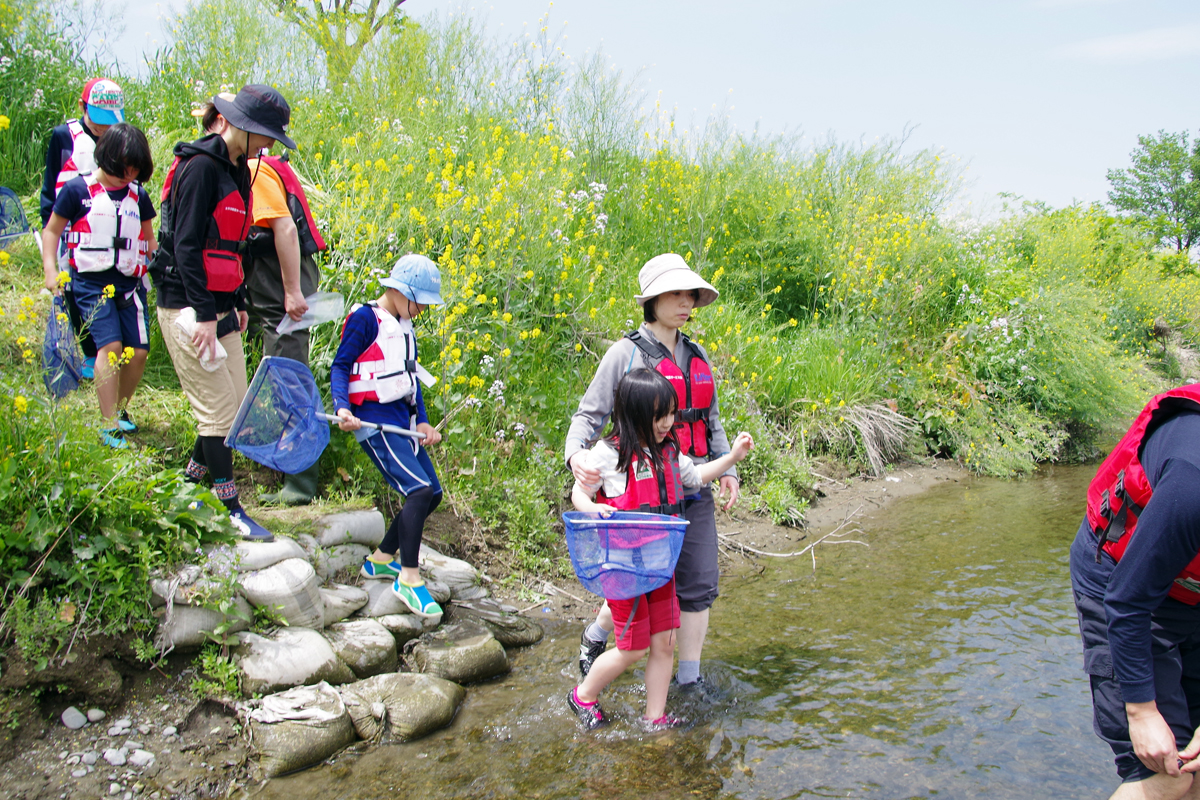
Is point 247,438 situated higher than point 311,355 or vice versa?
point 311,355

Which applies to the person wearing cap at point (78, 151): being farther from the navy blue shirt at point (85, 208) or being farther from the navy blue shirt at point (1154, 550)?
the navy blue shirt at point (1154, 550)

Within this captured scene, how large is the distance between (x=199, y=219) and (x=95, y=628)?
1.87 meters

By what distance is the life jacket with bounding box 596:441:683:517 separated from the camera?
323 centimetres

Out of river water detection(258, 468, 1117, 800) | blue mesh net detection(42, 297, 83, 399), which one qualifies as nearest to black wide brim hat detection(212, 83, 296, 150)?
blue mesh net detection(42, 297, 83, 399)

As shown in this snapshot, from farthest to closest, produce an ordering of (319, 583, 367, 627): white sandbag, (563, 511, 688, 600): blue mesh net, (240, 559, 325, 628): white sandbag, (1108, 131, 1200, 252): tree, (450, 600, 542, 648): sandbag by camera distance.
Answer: (1108, 131, 1200, 252): tree < (450, 600, 542, 648): sandbag < (319, 583, 367, 627): white sandbag < (240, 559, 325, 628): white sandbag < (563, 511, 688, 600): blue mesh net

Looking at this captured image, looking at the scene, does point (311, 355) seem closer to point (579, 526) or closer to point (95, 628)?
point (95, 628)

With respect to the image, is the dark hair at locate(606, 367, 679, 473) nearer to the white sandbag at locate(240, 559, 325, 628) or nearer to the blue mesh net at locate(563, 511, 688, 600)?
the blue mesh net at locate(563, 511, 688, 600)

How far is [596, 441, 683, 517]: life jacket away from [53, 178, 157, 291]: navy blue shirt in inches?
121

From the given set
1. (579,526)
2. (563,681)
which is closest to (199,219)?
(579,526)

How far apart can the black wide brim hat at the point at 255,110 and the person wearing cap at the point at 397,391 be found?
0.86 metres

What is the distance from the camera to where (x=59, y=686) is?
311cm

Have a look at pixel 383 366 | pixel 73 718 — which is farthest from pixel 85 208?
pixel 73 718

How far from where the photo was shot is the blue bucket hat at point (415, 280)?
402cm

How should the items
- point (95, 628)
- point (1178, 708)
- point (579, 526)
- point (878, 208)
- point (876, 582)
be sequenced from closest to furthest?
1. point (1178, 708)
2. point (579, 526)
3. point (95, 628)
4. point (876, 582)
5. point (878, 208)
